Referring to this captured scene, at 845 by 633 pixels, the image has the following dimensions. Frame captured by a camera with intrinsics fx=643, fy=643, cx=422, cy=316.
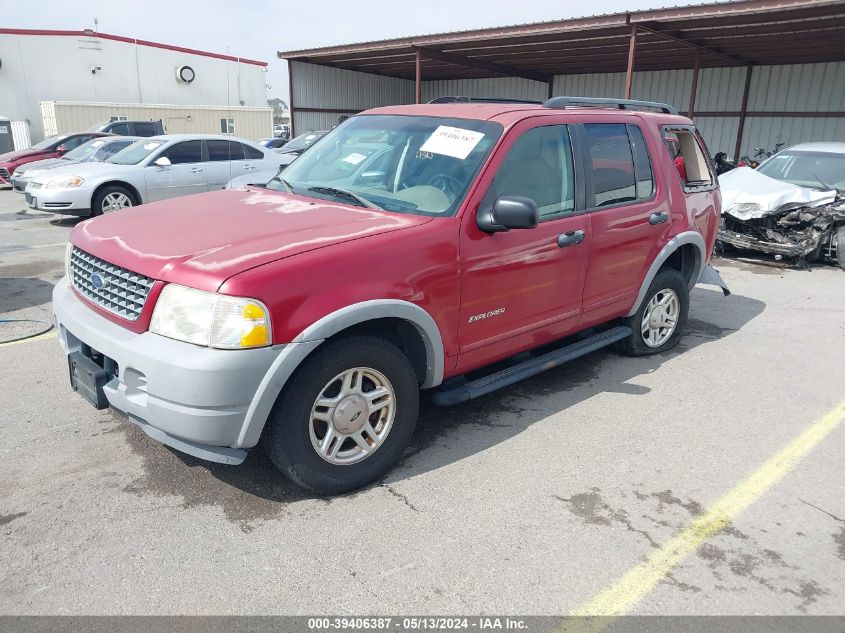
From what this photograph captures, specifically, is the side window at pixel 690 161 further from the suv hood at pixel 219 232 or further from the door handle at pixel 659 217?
the suv hood at pixel 219 232

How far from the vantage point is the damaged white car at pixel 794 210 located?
873 centimetres

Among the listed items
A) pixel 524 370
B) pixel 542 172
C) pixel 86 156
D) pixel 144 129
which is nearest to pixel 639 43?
pixel 86 156

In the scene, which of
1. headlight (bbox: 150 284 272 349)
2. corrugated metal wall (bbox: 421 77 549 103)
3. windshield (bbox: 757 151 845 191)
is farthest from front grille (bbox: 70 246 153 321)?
corrugated metal wall (bbox: 421 77 549 103)

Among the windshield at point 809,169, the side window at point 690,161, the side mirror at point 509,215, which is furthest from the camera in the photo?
the windshield at point 809,169

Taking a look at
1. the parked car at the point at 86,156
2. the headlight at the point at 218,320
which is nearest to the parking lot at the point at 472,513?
the headlight at the point at 218,320

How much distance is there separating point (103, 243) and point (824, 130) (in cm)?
2000

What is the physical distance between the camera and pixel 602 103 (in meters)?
4.63

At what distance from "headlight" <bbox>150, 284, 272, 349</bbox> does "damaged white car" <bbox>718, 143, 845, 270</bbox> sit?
8.31 m

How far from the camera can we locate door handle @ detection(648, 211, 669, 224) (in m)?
4.67

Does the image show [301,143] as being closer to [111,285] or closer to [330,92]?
[330,92]

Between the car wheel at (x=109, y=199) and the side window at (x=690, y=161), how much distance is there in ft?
29.0

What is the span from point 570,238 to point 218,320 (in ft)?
7.37

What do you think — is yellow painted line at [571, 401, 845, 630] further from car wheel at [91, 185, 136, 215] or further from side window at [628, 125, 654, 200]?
car wheel at [91, 185, 136, 215]

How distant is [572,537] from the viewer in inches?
115
